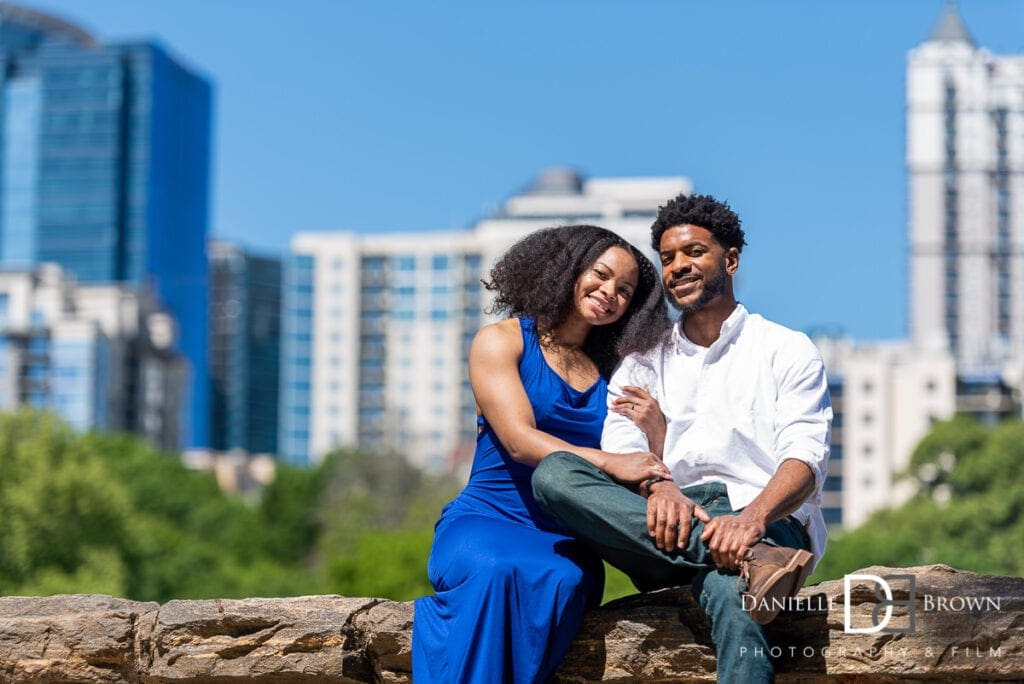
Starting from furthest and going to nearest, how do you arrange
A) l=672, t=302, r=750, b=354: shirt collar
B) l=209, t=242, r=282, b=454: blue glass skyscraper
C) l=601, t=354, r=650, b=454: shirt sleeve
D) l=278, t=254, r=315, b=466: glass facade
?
l=209, t=242, r=282, b=454: blue glass skyscraper < l=278, t=254, r=315, b=466: glass facade < l=672, t=302, r=750, b=354: shirt collar < l=601, t=354, r=650, b=454: shirt sleeve

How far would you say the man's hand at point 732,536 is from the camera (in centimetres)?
591

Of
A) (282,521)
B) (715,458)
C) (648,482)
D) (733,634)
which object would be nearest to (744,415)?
(715,458)

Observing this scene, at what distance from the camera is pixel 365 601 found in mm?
6832

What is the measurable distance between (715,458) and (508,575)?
86cm

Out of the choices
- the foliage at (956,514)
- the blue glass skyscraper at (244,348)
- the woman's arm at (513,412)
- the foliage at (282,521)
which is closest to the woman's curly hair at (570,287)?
the woman's arm at (513,412)

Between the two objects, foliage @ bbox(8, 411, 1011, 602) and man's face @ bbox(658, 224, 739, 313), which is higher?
man's face @ bbox(658, 224, 739, 313)

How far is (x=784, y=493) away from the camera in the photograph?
6051mm

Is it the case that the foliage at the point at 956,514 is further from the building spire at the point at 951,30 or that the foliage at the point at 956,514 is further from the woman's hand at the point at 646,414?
the building spire at the point at 951,30

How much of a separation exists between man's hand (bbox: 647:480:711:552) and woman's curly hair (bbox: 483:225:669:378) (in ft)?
2.70

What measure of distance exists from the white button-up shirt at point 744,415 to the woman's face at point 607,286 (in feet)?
1.07

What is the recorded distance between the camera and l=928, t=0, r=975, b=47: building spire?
146 metres

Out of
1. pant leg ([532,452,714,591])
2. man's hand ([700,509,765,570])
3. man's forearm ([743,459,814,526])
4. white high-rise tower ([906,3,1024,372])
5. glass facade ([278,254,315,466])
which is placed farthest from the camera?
white high-rise tower ([906,3,1024,372])

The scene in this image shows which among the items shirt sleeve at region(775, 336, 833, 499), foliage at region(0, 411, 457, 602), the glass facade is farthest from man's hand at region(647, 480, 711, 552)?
the glass facade
